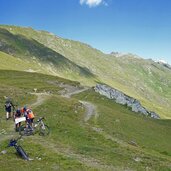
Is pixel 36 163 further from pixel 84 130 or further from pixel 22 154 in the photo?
pixel 84 130

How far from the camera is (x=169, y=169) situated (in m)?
32.5

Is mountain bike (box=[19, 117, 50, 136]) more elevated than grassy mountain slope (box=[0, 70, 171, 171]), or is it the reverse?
mountain bike (box=[19, 117, 50, 136])

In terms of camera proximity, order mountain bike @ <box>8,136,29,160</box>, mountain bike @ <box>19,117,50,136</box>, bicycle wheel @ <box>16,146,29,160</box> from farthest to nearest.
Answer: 1. mountain bike @ <box>19,117,50,136</box>
2. mountain bike @ <box>8,136,29,160</box>
3. bicycle wheel @ <box>16,146,29,160</box>

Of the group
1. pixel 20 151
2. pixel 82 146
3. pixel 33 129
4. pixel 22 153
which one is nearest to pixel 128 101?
pixel 33 129

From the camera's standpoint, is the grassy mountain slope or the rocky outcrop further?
the rocky outcrop

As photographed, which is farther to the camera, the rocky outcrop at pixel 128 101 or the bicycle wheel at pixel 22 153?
the rocky outcrop at pixel 128 101

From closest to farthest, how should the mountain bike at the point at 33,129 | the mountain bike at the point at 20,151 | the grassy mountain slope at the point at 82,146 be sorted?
the grassy mountain slope at the point at 82,146, the mountain bike at the point at 20,151, the mountain bike at the point at 33,129

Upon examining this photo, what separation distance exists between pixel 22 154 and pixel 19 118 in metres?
11.8

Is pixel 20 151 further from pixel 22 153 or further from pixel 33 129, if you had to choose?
pixel 33 129

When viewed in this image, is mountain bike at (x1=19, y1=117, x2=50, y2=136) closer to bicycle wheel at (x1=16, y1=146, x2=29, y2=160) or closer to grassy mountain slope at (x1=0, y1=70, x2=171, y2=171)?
grassy mountain slope at (x1=0, y1=70, x2=171, y2=171)

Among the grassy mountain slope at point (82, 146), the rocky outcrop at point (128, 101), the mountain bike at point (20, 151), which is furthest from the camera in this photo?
the rocky outcrop at point (128, 101)

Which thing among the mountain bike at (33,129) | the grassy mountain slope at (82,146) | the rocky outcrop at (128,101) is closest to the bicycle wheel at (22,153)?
the grassy mountain slope at (82,146)

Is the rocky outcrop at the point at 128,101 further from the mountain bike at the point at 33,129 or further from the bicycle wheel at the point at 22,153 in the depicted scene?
the bicycle wheel at the point at 22,153

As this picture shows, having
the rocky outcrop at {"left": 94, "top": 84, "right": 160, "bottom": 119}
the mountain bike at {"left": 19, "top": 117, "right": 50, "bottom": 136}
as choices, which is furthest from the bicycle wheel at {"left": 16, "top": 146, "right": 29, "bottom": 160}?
the rocky outcrop at {"left": 94, "top": 84, "right": 160, "bottom": 119}
